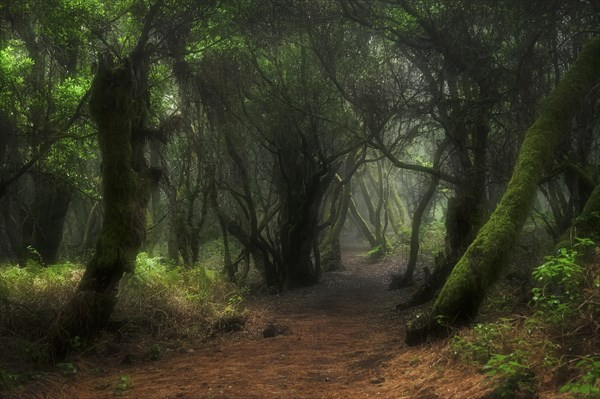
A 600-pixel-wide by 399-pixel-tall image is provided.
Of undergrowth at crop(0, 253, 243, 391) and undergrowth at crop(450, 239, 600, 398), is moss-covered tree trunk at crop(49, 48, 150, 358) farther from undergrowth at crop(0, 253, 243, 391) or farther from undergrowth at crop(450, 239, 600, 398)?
undergrowth at crop(450, 239, 600, 398)

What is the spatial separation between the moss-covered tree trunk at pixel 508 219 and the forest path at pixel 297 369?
59 centimetres

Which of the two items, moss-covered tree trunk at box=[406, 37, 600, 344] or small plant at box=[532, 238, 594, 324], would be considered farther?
moss-covered tree trunk at box=[406, 37, 600, 344]

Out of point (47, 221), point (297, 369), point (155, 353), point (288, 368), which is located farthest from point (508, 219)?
point (47, 221)

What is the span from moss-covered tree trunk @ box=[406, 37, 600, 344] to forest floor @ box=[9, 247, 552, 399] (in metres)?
0.58

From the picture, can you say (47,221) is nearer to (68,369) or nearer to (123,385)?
(68,369)

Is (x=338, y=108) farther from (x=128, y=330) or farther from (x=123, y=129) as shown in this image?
(x=128, y=330)

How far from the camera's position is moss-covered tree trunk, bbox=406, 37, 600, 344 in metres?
6.72

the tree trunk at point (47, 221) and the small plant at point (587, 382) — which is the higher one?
the tree trunk at point (47, 221)

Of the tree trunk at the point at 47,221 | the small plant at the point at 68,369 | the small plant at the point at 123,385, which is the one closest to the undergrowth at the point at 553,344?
the small plant at the point at 123,385

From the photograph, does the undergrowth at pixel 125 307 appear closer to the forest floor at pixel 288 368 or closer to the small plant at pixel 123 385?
the forest floor at pixel 288 368

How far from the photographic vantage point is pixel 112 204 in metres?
8.52

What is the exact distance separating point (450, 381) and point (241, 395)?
7.80 feet

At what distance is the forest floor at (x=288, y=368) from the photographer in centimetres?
568

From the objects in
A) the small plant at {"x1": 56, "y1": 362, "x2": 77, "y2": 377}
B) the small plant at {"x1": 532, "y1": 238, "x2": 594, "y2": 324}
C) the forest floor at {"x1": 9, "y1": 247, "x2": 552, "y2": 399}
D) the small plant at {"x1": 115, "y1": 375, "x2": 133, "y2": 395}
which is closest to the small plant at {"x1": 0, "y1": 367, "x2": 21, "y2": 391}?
the forest floor at {"x1": 9, "y1": 247, "x2": 552, "y2": 399}
